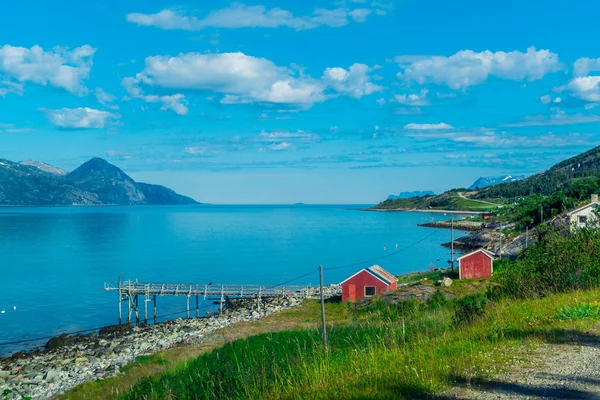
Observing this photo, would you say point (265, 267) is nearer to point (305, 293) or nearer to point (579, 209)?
point (305, 293)

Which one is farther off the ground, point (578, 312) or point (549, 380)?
point (578, 312)

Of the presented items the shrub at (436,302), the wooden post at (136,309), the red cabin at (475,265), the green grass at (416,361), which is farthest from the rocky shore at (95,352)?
the green grass at (416,361)

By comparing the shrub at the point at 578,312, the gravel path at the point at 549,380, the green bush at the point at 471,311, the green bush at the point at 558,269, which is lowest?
the green bush at the point at 471,311

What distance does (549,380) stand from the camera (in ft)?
24.9

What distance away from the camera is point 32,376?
28.9m

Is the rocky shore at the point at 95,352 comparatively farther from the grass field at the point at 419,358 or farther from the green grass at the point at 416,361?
the green grass at the point at 416,361

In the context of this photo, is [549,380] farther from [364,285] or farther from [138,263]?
[138,263]

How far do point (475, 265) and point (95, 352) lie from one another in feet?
119

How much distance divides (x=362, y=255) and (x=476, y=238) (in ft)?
89.5

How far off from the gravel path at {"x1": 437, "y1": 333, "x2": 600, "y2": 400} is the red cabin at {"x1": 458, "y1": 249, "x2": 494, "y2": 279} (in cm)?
4313

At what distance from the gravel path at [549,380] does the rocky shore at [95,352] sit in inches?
921

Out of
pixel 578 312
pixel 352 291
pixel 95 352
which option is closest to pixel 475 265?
pixel 352 291

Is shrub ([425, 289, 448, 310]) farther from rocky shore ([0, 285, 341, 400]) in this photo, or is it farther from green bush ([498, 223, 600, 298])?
rocky shore ([0, 285, 341, 400])

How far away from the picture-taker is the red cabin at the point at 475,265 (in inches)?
1982
